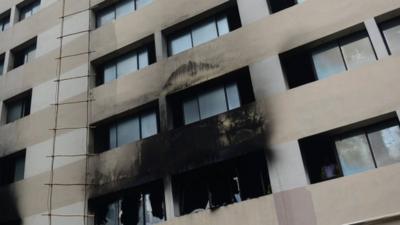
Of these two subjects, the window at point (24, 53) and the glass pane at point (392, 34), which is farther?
the window at point (24, 53)

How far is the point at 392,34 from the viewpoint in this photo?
40.6 ft

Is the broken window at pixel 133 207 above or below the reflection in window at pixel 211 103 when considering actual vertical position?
below

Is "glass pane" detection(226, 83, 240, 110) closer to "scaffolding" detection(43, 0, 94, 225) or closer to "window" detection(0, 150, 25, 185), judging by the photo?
"scaffolding" detection(43, 0, 94, 225)

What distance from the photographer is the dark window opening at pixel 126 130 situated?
15414 mm

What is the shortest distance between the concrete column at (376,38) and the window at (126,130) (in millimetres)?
7845

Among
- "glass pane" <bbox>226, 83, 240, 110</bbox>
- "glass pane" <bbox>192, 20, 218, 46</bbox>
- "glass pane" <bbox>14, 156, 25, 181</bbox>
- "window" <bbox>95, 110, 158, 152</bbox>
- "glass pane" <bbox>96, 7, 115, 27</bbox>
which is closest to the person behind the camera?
"glass pane" <bbox>226, 83, 240, 110</bbox>

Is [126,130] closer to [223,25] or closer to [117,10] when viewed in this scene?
[223,25]

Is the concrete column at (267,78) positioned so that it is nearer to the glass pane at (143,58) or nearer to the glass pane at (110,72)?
the glass pane at (143,58)

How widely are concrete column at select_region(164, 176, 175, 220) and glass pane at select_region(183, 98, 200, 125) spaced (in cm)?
230

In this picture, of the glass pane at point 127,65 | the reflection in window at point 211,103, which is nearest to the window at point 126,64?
the glass pane at point 127,65

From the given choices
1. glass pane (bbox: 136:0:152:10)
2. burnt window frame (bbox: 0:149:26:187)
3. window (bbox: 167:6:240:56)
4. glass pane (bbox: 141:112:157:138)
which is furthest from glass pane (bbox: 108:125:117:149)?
glass pane (bbox: 136:0:152:10)

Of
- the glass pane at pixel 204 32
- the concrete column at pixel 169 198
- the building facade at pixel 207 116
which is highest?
the glass pane at pixel 204 32

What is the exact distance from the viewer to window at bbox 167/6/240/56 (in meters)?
15.6

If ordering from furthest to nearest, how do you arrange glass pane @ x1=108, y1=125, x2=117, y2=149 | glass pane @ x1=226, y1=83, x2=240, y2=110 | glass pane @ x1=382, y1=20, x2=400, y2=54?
glass pane @ x1=108, y1=125, x2=117, y2=149, glass pane @ x1=226, y1=83, x2=240, y2=110, glass pane @ x1=382, y1=20, x2=400, y2=54
